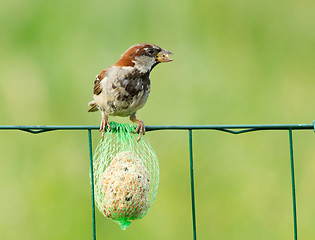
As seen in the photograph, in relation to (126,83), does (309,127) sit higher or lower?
lower

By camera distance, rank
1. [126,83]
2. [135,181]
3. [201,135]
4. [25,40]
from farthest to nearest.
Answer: [25,40], [201,135], [126,83], [135,181]

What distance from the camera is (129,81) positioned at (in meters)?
3.17

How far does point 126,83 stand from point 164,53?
0.22m

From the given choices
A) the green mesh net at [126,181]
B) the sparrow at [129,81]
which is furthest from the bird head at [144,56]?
the green mesh net at [126,181]

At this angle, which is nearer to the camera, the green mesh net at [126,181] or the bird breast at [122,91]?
the green mesh net at [126,181]

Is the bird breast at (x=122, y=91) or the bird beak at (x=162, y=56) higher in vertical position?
the bird beak at (x=162, y=56)

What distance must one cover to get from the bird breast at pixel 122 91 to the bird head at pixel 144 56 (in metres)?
0.03

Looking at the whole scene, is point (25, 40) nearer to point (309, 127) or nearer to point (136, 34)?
point (136, 34)

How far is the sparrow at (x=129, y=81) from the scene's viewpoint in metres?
3.16

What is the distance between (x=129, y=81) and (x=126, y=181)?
2.14ft

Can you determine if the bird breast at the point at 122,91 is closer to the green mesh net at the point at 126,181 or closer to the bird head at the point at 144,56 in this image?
the bird head at the point at 144,56

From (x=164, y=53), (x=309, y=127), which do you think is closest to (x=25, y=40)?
(x=164, y=53)

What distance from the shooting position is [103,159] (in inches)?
108

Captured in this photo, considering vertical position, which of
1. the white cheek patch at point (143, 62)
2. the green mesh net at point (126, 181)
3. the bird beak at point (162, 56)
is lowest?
the green mesh net at point (126, 181)
